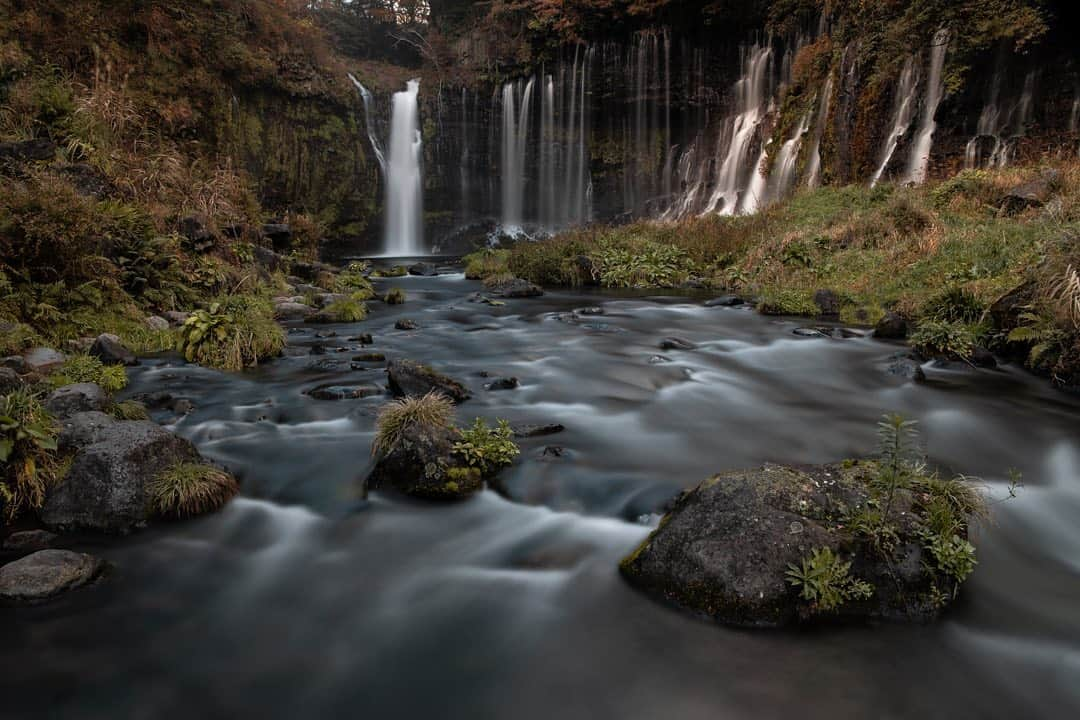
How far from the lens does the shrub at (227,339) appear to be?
831cm

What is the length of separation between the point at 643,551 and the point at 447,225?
28498 mm

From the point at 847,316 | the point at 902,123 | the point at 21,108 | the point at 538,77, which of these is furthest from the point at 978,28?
the point at 21,108

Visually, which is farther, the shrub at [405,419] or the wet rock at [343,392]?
the wet rock at [343,392]

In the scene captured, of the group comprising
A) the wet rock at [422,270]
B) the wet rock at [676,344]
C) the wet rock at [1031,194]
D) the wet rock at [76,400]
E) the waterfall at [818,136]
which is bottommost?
the wet rock at [676,344]

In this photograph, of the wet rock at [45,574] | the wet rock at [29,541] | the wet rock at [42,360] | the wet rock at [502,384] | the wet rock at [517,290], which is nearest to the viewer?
the wet rock at [45,574]

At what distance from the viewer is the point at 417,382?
669 centimetres

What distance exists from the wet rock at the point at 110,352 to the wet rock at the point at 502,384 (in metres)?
4.28

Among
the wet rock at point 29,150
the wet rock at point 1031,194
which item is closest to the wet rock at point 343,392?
the wet rock at point 29,150

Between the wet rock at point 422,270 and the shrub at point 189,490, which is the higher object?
the wet rock at point 422,270

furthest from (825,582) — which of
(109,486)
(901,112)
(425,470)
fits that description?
(901,112)

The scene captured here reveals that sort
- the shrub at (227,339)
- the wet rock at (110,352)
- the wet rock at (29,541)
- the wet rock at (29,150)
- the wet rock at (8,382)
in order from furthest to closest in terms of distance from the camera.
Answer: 1. the wet rock at (29,150)
2. the shrub at (227,339)
3. the wet rock at (110,352)
4. the wet rock at (8,382)
5. the wet rock at (29,541)

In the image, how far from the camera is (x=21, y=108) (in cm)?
1206

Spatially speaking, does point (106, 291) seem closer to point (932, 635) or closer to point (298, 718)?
point (298, 718)

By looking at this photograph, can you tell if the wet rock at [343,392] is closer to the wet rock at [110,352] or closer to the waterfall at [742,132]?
the wet rock at [110,352]
